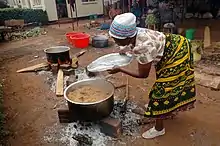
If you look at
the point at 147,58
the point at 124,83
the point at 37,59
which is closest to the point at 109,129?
the point at 147,58

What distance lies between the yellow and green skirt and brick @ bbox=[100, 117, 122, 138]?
44 centimetres

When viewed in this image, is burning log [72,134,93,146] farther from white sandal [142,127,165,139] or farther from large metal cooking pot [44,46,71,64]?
large metal cooking pot [44,46,71,64]

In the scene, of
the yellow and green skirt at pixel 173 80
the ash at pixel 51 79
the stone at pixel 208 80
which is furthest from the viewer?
the ash at pixel 51 79

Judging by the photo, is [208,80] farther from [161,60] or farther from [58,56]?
[58,56]

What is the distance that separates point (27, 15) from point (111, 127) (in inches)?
457

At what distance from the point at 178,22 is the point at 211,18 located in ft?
4.19

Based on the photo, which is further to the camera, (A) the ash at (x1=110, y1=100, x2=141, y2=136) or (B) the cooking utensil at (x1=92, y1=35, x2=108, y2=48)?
(B) the cooking utensil at (x1=92, y1=35, x2=108, y2=48)

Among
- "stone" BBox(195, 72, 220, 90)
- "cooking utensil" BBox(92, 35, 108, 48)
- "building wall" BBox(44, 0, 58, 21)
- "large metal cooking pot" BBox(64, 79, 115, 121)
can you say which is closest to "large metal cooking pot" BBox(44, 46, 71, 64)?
"cooking utensil" BBox(92, 35, 108, 48)

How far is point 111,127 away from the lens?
267 centimetres

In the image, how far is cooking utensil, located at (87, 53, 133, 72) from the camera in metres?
2.43

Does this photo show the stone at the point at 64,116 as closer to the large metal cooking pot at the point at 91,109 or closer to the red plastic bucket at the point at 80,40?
the large metal cooking pot at the point at 91,109

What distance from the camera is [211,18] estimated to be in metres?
7.79

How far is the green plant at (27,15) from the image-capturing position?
39.2 ft

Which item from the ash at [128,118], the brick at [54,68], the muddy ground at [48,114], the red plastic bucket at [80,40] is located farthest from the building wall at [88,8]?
the ash at [128,118]
